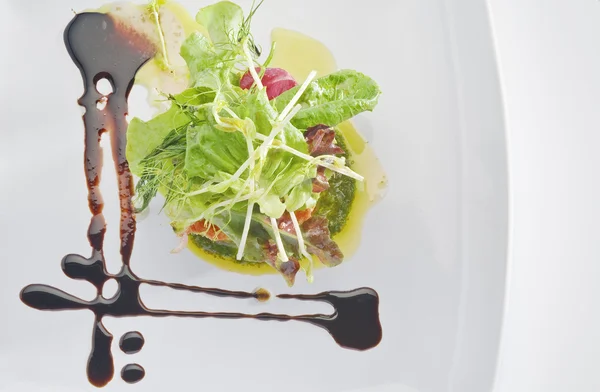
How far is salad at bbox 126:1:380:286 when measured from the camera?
1881 mm

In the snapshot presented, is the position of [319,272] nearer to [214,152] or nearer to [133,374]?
[214,152]

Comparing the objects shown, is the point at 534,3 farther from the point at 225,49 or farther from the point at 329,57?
the point at 225,49

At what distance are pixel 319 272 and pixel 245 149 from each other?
2.59 ft

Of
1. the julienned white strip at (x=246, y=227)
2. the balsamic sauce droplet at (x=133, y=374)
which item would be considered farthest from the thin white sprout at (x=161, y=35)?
the balsamic sauce droplet at (x=133, y=374)

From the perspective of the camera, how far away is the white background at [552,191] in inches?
92.7

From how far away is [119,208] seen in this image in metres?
2.48

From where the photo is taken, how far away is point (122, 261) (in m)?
2.46

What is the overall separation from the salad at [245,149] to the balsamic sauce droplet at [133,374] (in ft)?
1.95

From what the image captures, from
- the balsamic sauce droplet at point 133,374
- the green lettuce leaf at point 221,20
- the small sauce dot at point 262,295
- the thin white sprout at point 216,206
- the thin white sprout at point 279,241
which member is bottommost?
the balsamic sauce droplet at point 133,374

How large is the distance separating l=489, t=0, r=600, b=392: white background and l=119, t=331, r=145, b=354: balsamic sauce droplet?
1.58m

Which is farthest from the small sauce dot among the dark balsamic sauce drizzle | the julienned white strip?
the julienned white strip

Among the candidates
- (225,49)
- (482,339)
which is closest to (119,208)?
(225,49)

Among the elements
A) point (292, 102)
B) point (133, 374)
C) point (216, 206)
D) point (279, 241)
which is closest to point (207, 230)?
point (216, 206)

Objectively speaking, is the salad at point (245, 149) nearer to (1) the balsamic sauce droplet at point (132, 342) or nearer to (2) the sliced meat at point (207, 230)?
(2) the sliced meat at point (207, 230)
